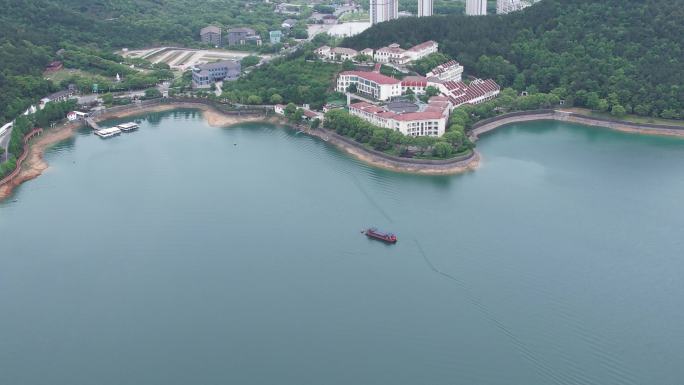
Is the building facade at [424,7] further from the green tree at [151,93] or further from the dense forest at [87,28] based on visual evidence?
the green tree at [151,93]

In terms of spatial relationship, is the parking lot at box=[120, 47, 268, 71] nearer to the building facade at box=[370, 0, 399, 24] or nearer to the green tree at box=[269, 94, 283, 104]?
the green tree at box=[269, 94, 283, 104]

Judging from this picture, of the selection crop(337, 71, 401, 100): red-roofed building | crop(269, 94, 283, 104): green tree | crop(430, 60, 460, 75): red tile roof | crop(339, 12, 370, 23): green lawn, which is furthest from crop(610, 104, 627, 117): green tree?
crop(339, 12, 370, 23): green lawn

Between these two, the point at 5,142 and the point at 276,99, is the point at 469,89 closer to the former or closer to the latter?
the point at 276,99

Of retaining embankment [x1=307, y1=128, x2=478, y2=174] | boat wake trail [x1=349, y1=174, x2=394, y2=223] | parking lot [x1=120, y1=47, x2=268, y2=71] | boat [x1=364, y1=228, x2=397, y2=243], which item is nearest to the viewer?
boat [x1=364, y1=228, x2=397, y2=243]

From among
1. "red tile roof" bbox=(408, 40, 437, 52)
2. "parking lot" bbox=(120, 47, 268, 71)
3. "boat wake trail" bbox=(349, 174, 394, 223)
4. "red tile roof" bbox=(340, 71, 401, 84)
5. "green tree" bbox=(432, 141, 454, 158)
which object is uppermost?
"red tile roof" bbox=(408, 40, 437, 52)

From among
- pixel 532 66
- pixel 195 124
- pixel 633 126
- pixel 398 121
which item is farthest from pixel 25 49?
pixel 633 126

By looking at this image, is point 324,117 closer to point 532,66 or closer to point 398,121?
point 398,121
